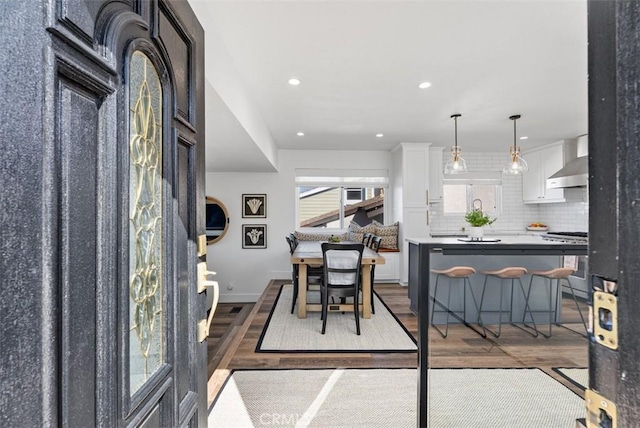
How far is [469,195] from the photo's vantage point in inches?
243

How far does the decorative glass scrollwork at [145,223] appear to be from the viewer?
73 centimetres

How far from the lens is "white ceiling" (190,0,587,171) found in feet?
6.24

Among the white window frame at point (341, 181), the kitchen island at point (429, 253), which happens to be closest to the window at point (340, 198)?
the white window frame at point (341, 181)

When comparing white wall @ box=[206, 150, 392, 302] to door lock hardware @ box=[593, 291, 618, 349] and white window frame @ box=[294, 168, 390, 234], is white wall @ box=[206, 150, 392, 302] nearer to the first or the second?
white window frame @ box=[294, 168, 390, 234]

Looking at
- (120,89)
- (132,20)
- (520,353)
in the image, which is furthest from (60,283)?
(520,353)

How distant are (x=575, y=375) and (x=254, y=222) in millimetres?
4823

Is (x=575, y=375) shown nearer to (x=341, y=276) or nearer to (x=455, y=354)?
(x=455, y=354)

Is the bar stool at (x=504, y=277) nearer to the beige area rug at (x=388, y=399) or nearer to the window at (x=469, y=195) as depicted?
the beige area rug at (x=388, y=399)

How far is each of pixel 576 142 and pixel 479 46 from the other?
14.0 ft

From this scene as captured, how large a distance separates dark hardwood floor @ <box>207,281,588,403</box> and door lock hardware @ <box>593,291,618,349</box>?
75.0 inches

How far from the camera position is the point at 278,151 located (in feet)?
19.0

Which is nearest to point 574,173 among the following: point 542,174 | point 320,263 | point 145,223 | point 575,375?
point 542,174

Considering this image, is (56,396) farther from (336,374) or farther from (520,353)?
(520,353)

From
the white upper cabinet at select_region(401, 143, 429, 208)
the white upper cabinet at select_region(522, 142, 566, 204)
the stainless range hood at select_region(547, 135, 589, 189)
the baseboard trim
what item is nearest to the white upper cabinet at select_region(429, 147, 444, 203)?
the white upper cabinet at select_region(401, 143, 429, 208)
